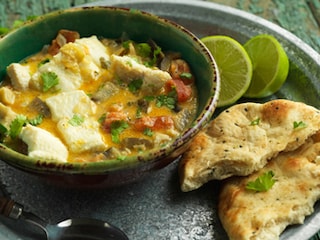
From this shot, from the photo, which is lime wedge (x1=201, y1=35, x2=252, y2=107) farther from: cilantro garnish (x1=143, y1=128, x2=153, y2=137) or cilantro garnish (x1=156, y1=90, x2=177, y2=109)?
cilantro garnish (x1=143, y1=128, x2=153, y2=137)

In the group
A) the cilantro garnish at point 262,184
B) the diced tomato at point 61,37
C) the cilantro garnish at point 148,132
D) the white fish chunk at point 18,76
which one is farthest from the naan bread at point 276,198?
the diced tomato at point 61,37

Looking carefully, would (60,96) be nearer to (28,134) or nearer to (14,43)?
(28,134)

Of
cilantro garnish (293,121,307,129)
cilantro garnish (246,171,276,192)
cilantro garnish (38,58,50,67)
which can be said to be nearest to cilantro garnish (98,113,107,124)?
cilantro garnish (38,58,50,67)

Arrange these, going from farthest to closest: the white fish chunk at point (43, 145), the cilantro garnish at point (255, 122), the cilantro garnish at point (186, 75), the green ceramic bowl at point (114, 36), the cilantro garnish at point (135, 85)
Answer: the cilantro garnish at point (186, 75), the cilantro garnish at point (135, 85), the cilantro garnish at point (255, 122), the white fish chunk at point (43, 145), the green ceramic bowl at point (114, 36)

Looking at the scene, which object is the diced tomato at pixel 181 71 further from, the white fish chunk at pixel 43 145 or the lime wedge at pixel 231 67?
the white fish chunk at pixel 43 145

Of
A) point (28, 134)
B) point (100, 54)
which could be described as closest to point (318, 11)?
point (100, 54)

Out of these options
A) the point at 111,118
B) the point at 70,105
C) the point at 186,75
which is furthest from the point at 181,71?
the point at 70,105

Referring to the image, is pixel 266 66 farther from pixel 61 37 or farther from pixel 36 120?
pixel 36 120
